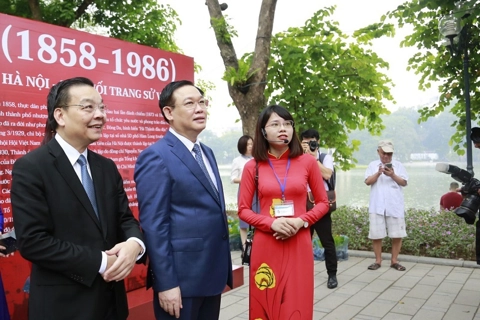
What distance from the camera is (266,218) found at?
2674mm

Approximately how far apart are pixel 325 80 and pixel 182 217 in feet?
22.0

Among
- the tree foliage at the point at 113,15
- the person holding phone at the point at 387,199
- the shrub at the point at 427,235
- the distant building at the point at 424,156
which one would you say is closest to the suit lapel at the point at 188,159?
the person holding phone at the point at 387,199

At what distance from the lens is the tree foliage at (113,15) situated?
953 cm

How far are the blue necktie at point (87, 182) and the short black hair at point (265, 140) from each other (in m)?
1.22

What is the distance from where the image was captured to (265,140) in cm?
286

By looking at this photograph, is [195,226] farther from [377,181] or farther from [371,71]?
[371,71]

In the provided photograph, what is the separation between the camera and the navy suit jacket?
204 centimetres

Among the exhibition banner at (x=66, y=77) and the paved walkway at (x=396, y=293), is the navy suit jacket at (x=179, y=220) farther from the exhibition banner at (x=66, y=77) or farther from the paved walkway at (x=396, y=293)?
the paved walkway at (x=396, y=293)

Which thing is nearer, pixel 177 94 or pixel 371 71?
pixel 177 94

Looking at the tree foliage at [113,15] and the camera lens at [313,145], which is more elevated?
the tree foliage at [113,15]

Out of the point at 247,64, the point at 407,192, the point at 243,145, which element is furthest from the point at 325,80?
the point at 407,192

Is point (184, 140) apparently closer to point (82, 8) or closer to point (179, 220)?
point (179, 220)

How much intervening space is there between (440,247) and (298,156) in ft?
14.0

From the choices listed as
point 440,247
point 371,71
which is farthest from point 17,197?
point 371,71
